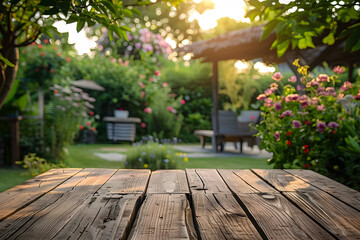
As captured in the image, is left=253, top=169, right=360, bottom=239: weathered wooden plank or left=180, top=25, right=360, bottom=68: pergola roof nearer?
left=253, top=169, right=360, bottom=239: weathered wooden plank

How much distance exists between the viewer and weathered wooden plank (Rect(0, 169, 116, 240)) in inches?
41.6

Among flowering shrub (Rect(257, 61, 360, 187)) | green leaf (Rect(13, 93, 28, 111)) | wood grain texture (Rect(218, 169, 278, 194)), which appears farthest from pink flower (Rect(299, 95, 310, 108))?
green leaf (Rect(13, 93, 28, 111))

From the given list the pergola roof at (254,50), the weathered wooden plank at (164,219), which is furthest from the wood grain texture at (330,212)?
the pergola roof at (254,50)

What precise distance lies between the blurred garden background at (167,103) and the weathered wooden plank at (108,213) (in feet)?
2.45

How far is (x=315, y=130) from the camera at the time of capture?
4543 millimetres

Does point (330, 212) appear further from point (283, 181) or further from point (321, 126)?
point (321, 126)

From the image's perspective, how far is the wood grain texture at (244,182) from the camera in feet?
5.37

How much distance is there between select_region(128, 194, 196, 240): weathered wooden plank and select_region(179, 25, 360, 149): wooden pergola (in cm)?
525

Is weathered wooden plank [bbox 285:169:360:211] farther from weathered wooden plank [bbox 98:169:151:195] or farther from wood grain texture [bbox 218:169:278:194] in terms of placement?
weathered wooden plank [bbox 98:169:151:195]

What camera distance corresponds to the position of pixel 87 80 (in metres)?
11.7

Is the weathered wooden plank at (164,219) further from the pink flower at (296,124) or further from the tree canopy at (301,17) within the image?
the pink flower at (296,124)

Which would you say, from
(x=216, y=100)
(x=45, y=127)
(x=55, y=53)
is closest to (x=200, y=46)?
(x=216, y=100)

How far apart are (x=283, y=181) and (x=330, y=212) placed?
56 centimetres

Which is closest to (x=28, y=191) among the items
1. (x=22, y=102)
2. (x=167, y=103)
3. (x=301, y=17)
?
(x=301, y=17)
